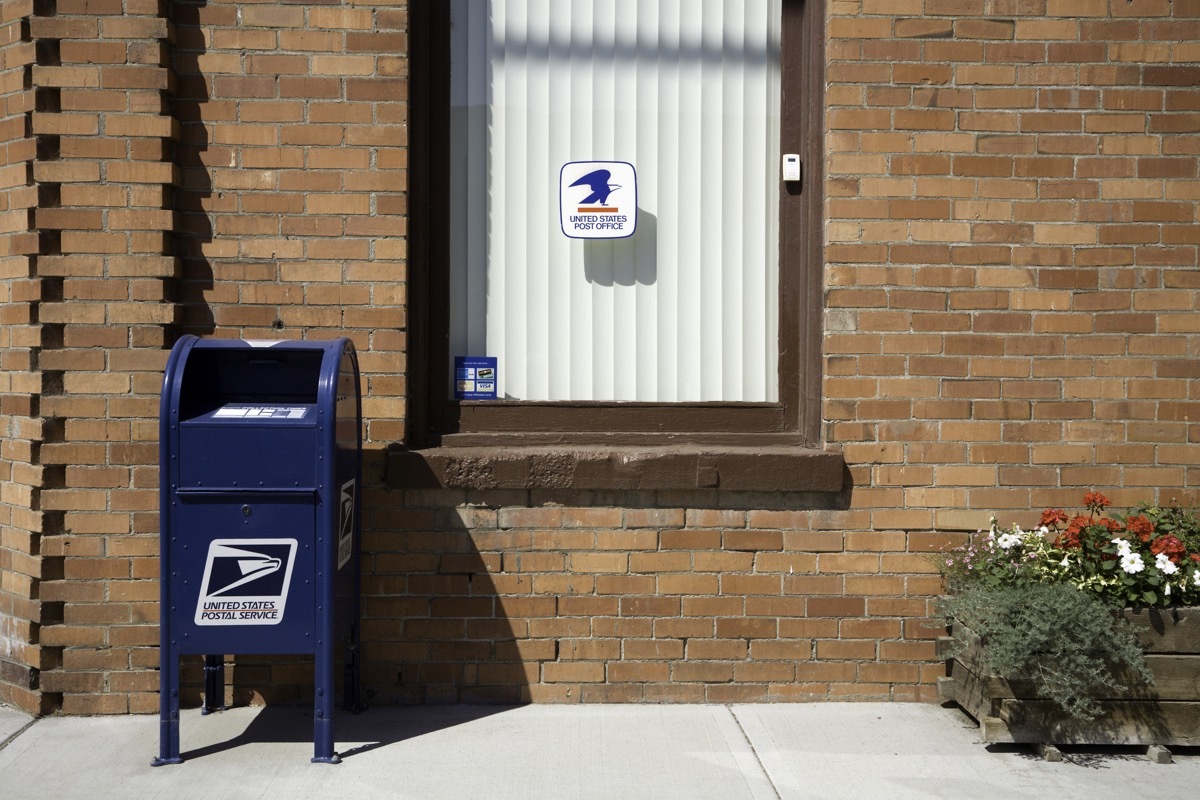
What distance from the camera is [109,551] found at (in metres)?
4.75

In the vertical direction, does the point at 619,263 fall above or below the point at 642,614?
above

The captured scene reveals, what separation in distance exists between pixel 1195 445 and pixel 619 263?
2.76 meters

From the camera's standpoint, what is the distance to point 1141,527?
14.8ft

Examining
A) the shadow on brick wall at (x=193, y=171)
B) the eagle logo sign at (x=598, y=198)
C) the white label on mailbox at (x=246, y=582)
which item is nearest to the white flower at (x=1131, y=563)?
the eagle logo sign at (x=598, y=198)

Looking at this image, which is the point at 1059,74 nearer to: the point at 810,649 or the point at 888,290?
the point at 888,290

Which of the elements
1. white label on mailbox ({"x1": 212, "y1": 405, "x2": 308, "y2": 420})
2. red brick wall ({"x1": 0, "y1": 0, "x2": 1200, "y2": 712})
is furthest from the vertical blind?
white label on mailbox ({"x1": 212, "y1": 405, "x2": 308, "y2": 420})

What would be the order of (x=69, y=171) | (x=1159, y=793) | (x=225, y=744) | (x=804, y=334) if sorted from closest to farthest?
(x=1159, y=793)
(x=225, y=744)
(x=69, y=171)
(x=804, y=334)

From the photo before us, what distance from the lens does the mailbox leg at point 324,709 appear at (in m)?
4.11

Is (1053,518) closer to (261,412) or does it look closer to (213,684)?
(261,412)

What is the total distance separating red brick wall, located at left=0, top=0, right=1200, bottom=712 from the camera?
15.8ft

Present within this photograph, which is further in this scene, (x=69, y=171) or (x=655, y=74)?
(x=655, y=74)

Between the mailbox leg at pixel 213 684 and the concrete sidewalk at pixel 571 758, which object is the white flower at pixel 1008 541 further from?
the mailbox leg at pixel 213 684

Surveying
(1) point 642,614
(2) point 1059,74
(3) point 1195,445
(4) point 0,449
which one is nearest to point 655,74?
(2) point 1059,74

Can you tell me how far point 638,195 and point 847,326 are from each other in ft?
3.80
